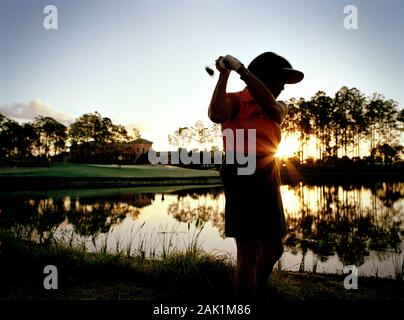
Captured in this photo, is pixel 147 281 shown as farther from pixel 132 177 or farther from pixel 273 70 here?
pixel 132 177

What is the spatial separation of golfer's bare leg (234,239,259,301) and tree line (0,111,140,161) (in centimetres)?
6862

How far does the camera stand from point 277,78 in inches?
89.3

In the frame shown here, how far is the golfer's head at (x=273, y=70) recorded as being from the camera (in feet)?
7.38

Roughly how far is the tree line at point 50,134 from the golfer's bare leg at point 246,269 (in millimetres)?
68625

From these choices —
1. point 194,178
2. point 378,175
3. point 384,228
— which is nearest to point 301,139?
point 378,175

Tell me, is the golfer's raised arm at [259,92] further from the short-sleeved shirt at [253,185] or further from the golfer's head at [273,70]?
the golfer's head at [273,70]

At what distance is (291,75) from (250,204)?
90 centimetres

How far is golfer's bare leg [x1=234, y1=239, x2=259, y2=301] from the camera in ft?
6.87

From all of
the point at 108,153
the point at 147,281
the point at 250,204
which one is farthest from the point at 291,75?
the point at 108,153

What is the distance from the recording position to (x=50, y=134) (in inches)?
3775

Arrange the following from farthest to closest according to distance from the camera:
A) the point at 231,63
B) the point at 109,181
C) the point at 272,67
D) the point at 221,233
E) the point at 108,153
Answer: the point at 108,153, the point at 109,181, the point at 221,233, the point at 272,67, the point at 231,63
